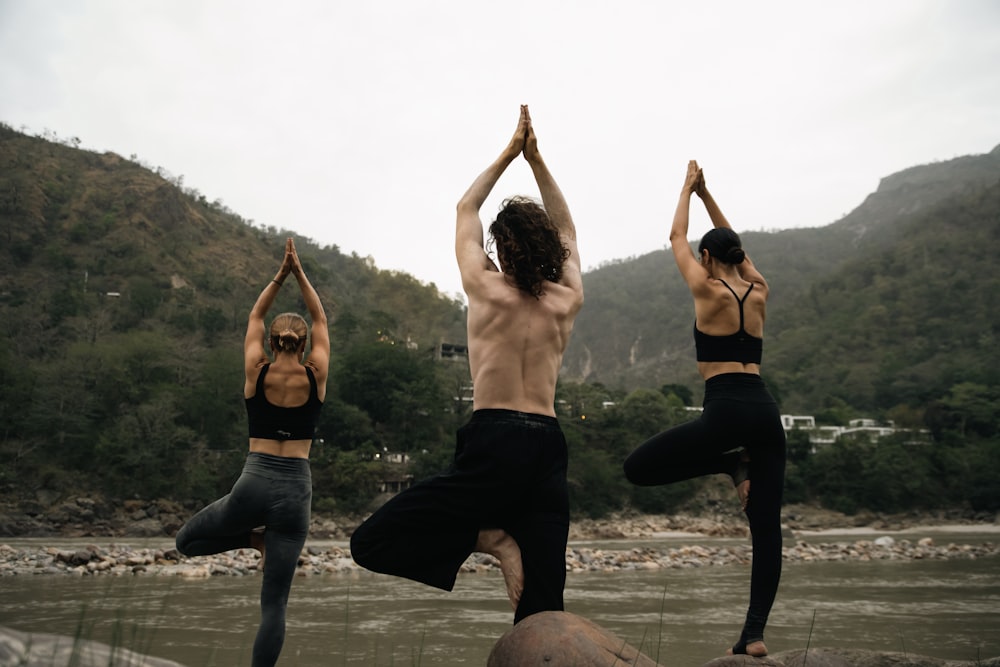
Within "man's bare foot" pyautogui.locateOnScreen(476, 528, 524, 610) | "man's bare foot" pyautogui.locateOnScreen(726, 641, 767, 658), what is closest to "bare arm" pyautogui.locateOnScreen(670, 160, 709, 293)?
"man's bare foot" pyautogui.locateOnScreen(476, 528, 524, 610)

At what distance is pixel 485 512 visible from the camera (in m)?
3.23

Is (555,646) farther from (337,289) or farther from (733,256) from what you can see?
(337,289)

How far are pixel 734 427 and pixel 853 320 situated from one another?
291 feet

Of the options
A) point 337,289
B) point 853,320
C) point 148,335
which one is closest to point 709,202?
point 148,335

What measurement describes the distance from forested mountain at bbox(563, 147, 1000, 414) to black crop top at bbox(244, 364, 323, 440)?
6335 cm

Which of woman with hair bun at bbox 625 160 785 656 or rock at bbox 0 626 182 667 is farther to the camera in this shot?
woman with hair bun at bbox 625 160 785 656

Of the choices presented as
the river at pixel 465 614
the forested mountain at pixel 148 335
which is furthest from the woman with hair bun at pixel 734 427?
the forested mountain at pixel 148 335

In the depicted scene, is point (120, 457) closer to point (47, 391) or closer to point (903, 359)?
point (47, 391)

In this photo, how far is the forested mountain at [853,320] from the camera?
7181cm

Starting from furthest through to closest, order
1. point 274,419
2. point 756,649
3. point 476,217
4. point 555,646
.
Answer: point 274,419 < point 756,649 < point 476,217 < point 555,646

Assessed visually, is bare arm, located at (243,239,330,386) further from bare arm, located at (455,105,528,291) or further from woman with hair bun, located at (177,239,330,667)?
bare arm, located at (455,105,528,291)

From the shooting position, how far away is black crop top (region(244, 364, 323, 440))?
4.23 m

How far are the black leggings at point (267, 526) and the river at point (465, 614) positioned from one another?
36cm

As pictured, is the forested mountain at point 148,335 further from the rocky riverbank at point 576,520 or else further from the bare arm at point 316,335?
the bare arm at point 316,335
